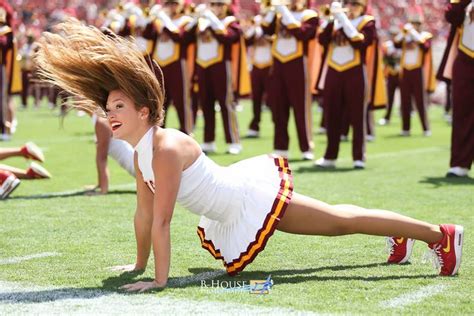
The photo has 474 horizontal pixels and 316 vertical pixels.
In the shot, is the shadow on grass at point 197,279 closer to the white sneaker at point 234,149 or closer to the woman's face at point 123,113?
the woman's face at point 123,113

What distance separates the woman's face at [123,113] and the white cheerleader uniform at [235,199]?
7 centimetres

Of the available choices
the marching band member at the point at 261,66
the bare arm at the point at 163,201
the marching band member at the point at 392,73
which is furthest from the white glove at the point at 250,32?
the bare arm at the point at 163,201

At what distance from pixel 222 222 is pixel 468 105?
4.48 meters

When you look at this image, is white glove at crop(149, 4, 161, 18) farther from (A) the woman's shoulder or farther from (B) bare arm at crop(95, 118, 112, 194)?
(A) the woman's shoulder

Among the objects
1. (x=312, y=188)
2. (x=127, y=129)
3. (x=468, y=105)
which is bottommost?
(x=312, y=188)

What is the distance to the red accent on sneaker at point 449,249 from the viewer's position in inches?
159

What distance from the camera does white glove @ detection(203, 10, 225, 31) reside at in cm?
1041

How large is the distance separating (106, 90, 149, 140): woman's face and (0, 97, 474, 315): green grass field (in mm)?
655

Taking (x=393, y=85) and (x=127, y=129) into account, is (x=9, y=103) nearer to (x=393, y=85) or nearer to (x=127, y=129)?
(x=393, y=85)

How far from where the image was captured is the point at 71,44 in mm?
3840

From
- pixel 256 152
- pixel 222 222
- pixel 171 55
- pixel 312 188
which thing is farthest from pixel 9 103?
pixel 222 222

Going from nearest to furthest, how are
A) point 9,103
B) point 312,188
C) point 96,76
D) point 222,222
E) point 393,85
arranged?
point 96,76
point 222,222
point 312,188
point 9,103
point 393,85

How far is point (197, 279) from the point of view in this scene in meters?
4.02

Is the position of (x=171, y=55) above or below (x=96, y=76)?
below
